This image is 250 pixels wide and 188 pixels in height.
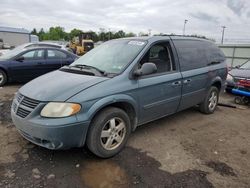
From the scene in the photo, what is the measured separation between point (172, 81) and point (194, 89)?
0.94 m

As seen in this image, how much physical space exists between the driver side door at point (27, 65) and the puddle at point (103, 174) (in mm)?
6414

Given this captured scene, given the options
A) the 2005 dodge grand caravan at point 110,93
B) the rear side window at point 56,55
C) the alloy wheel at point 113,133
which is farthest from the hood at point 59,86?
the rear side window at point 56,55

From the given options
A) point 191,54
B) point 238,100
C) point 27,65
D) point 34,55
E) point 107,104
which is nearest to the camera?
point 107,104

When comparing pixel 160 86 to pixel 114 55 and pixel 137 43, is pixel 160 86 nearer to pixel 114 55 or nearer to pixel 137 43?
pixel 137 43

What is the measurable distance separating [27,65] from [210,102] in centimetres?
639

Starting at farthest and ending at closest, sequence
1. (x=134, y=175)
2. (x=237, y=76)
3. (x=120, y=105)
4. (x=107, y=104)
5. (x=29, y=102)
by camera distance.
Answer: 1. (x=237, y=76)
2. (x=120, y=105)
3. (x=107, y=104)
4. (x=29, y=102)
5. (x=134, y=175)

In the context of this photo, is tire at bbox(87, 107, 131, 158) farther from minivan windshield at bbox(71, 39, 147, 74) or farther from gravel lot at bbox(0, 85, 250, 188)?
minivan windshield at bbox(71, 39, 147, 74)

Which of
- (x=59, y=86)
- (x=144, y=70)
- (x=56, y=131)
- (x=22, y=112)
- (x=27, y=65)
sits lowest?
(x=56, y=131)

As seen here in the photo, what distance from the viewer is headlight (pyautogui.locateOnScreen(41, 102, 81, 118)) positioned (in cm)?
321

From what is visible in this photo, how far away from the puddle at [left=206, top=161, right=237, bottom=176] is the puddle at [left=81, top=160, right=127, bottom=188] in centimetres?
132

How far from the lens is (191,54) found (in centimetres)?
532

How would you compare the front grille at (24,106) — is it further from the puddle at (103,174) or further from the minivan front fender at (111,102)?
the puddle at (103,174)

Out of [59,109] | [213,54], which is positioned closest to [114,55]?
[59,109]

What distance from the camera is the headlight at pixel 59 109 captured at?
3.21 metres
